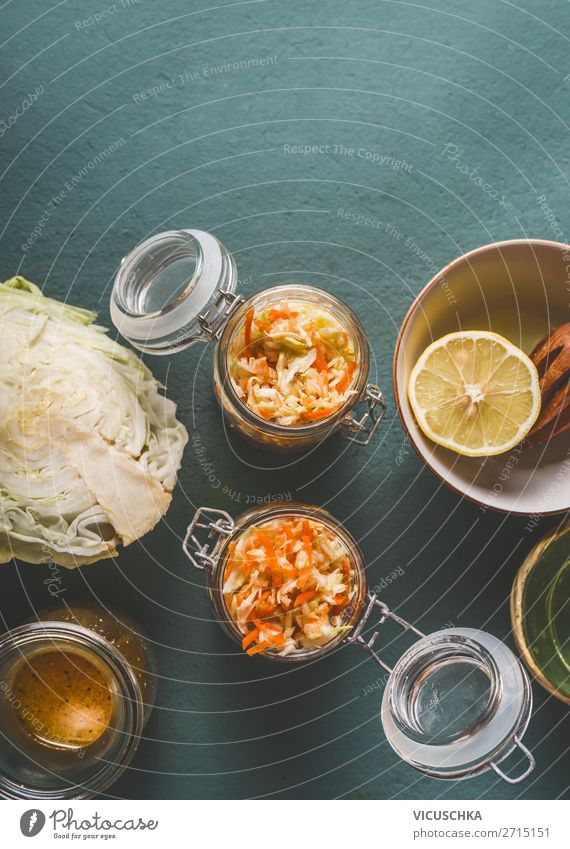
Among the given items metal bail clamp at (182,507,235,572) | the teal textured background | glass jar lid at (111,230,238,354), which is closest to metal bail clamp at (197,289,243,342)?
glass jar lid at (111,230,238,354)

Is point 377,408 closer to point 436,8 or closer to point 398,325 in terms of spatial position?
point 398,325

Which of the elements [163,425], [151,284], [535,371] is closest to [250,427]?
[163,425]

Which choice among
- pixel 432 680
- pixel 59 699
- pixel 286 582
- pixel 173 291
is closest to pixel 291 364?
pixel 173 291

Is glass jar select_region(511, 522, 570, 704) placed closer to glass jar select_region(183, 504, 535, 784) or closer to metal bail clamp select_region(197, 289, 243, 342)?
glass jar select_region(183, 504, 535, 784)

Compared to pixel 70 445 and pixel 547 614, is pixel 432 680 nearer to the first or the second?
pixel 547 614
